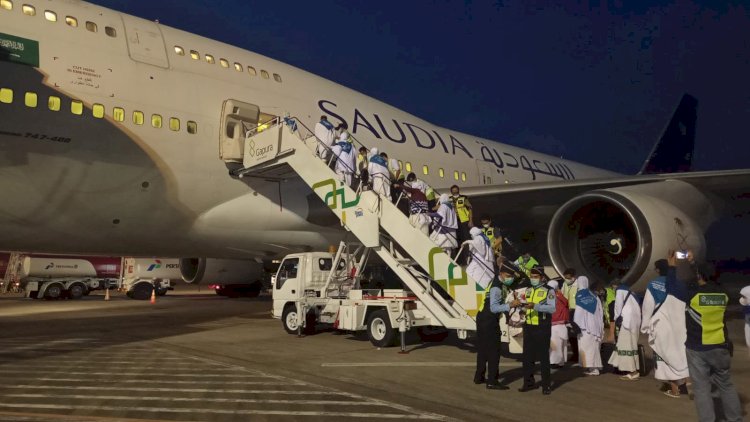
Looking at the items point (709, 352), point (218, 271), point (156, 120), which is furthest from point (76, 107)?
point (709, 352)

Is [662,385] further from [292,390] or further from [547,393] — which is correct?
[292,390]

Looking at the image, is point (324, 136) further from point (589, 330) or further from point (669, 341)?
point (669, 341)

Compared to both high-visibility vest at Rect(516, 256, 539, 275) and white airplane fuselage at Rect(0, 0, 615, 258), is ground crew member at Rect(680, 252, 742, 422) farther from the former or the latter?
white airplane fuselage at Rect(0, 0, 615, 258)

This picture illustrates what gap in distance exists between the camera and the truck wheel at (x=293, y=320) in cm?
1111

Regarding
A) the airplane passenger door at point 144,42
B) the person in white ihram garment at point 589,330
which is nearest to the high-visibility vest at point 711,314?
the person in white ihram garment at point 589,330

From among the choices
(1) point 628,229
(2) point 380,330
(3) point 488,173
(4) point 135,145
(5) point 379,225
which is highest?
(3) point 488,173

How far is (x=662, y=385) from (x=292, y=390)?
4283mm

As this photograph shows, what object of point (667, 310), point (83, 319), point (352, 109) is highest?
point (352, 109)

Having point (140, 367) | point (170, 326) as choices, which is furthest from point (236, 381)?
point (170, 326)

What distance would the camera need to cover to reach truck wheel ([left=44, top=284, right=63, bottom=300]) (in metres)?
29.9

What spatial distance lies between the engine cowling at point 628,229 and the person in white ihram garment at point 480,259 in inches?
76.0

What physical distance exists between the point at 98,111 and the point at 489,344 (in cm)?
716

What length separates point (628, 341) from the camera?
23.7ft

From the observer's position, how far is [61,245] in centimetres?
994
